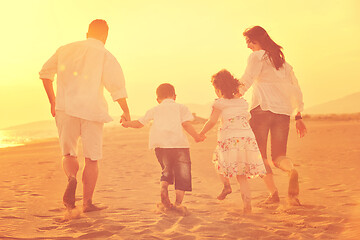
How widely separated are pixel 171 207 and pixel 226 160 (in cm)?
84

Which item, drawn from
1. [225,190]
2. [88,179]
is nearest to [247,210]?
[225,190]

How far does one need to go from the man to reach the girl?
3.91ft

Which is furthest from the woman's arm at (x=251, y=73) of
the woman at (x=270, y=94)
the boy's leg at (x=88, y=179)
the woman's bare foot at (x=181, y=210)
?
the boy's leg at (x=88, y=179)

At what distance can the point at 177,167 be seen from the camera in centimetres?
488

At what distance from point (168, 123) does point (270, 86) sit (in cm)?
135

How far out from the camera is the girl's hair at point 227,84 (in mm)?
4918

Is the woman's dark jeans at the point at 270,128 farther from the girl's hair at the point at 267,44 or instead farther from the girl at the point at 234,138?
the girl's hair at the point at 267,44

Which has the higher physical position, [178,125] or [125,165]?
[178,125]

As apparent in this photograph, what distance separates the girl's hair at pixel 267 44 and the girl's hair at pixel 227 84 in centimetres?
54

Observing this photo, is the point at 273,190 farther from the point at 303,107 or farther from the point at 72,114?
the point at 72,114

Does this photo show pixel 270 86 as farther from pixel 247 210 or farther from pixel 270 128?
pixel 247 210

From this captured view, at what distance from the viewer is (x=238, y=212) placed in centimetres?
468

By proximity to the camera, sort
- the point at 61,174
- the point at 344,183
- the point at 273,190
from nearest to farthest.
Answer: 1. the point at 273,190
2. the point at 344,183
3. the point at 61,174

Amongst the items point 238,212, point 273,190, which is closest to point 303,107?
point 273,190
